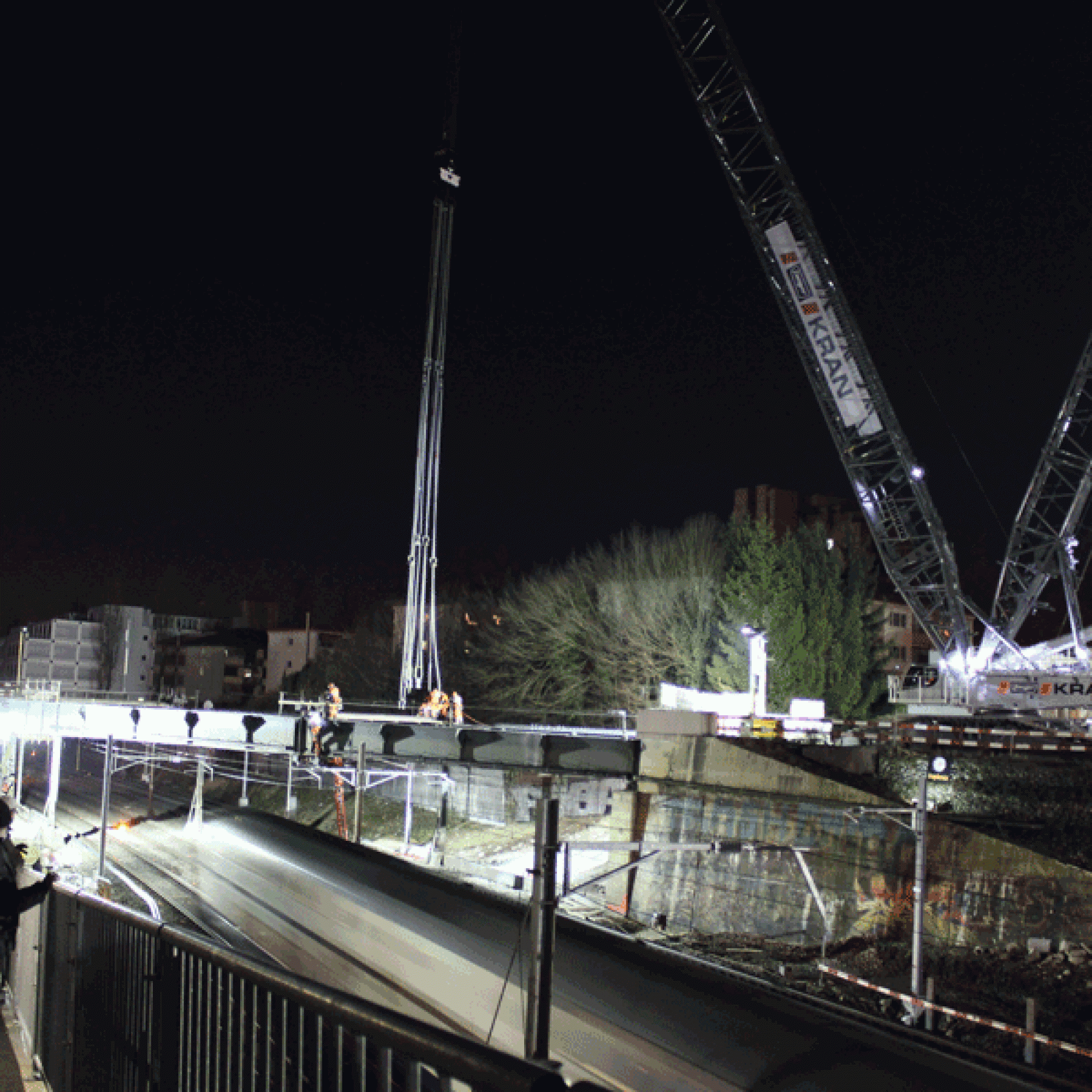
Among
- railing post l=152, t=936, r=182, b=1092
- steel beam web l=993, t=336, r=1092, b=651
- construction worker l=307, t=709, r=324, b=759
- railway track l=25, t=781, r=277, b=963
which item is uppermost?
steel beam web l=993, t=336, r=1092, b=651

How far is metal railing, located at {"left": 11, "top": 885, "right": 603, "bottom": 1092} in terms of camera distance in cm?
261

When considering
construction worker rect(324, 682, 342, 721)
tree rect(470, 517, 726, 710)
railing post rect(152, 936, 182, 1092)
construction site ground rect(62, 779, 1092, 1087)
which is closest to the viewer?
railing post rect(152, 936, 182, 1092)

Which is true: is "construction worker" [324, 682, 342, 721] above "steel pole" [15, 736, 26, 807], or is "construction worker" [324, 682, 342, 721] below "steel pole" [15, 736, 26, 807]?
above

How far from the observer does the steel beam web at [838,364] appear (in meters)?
36.2

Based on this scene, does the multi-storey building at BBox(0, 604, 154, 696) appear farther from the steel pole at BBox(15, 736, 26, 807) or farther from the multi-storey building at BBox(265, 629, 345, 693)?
the steel pole at BBox(15, 736, 26, 807)

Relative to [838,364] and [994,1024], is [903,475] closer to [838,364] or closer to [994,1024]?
[838,364]

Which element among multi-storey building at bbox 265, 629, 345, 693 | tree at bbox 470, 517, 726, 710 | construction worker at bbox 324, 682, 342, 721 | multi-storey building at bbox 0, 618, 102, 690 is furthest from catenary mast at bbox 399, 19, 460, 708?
multi-storey building at bbox 0, 618, 102, 690

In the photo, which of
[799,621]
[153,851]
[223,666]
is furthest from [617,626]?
[223,666]

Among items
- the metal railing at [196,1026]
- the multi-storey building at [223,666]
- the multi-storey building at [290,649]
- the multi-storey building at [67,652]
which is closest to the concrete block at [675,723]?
the metal railing at [196,1026]

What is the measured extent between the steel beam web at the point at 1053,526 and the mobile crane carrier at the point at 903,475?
43 millimetres

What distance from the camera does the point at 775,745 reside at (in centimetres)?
2403

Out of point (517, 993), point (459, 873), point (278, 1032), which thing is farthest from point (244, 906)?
point (278, 1032)

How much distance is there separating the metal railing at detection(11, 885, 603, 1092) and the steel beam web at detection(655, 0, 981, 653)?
33.4 metres

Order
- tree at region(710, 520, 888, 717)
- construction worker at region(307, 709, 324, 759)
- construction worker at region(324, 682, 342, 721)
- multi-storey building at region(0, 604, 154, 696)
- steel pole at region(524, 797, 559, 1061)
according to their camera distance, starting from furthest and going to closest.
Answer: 1. multi-storey building at region(0, 604, 154, 696)
2. tree at region(710, 520, 888, 717)
3. construction worker at region(324, 682, 342, 721)
4. construction worker at region(307, 709, 324, 759)
5. steel pole at region(524, 797, 559, 1061)
